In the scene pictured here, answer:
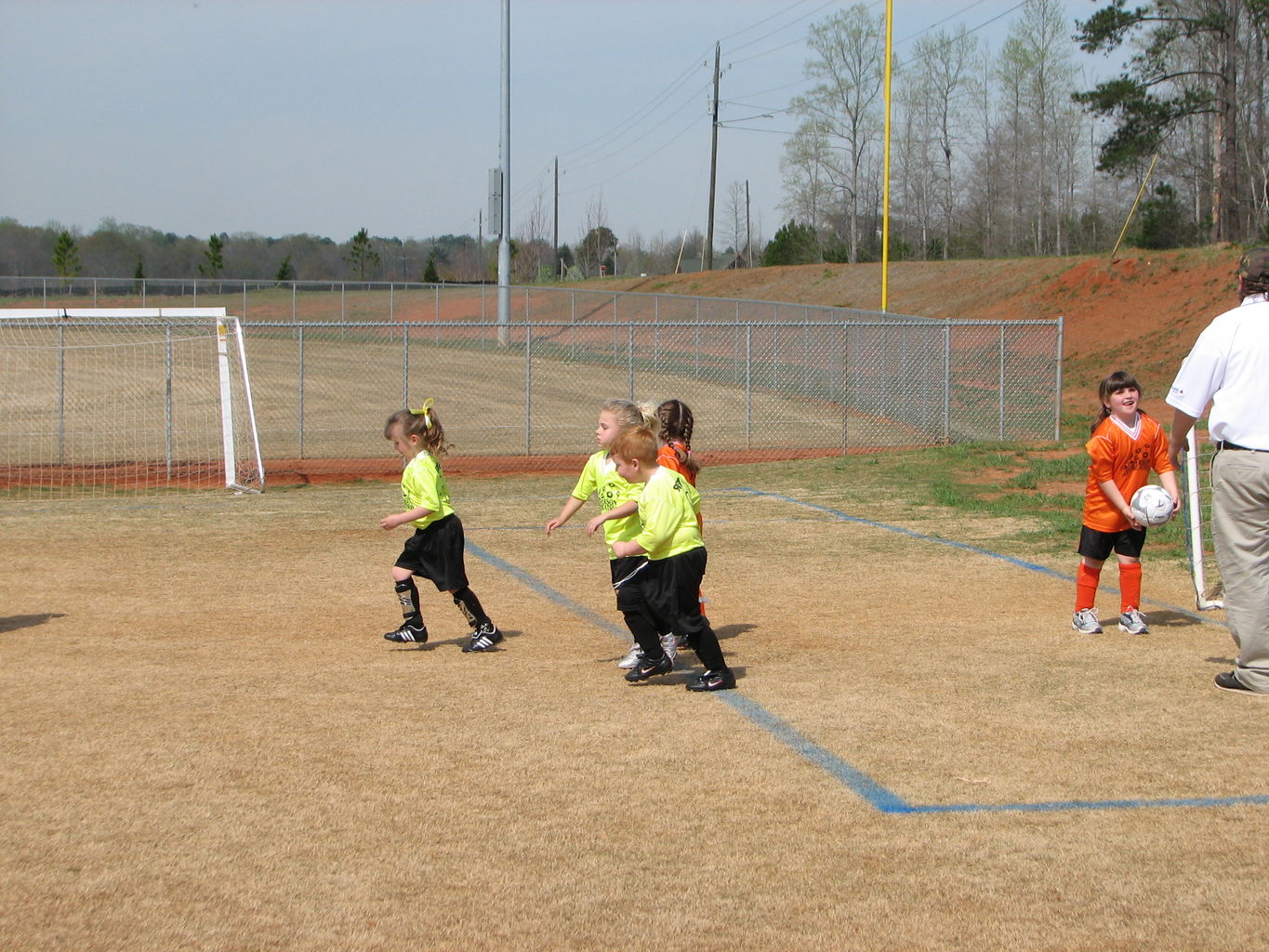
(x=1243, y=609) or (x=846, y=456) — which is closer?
(x=1243, y=609)

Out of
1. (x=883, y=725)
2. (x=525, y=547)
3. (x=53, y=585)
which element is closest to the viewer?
(x=883, y=725)

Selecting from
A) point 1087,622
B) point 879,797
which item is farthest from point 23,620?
point 1087,622

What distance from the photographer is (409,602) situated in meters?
7.12

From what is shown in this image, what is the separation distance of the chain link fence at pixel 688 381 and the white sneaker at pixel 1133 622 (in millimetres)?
12932

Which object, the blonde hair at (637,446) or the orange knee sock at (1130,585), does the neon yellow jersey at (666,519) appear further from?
the orange knee sock at (1130,585)

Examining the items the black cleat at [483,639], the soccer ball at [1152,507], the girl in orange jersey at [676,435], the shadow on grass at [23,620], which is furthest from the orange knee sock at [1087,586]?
the shadow on grass at [23,620]

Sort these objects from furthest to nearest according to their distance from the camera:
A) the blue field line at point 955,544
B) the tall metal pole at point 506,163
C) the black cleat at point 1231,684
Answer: the tall metal pole at point 506,163, the blue field line at point 955,544, the black cleat at point 1231,684

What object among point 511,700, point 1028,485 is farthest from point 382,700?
point 1028,485

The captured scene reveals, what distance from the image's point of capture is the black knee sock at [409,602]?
7125 millimetres

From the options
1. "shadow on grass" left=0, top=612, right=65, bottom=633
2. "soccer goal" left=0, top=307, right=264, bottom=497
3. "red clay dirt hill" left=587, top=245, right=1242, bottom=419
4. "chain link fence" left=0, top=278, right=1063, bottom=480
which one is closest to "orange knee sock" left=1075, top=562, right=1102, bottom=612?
"shadow on grass" left=0, top=612, right=65, bottom=633

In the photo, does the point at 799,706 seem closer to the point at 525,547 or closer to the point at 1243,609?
the point at 1243,609

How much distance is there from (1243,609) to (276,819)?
4497 mm

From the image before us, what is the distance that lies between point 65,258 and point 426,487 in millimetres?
65391

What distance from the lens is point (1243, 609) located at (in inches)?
234
